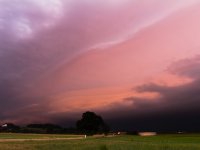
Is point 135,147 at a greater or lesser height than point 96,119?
lesser

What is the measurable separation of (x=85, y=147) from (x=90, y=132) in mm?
108404

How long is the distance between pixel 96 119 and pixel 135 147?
109m

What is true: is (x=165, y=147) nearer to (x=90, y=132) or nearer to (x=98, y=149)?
(x=98, y=149)

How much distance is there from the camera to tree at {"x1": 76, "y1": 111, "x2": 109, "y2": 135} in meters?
163

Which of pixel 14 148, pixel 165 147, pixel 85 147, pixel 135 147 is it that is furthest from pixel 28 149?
pixel 165 147

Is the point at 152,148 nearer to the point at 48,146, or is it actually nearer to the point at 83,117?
the point at 48,146

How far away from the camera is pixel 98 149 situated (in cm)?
5503

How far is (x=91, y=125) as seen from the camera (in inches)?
6427

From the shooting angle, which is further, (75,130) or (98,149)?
(75,130)

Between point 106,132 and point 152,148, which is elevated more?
point 106,132

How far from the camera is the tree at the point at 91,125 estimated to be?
163125 millimetres

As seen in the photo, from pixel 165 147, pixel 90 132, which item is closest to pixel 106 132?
pixel 90 132

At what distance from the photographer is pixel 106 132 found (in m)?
160

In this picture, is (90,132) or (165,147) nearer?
(165,147)
